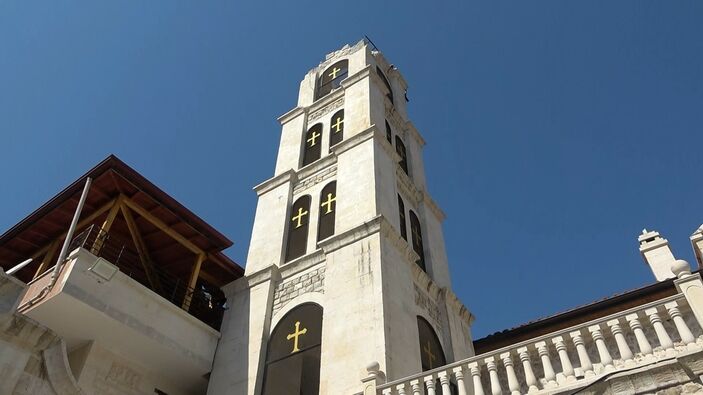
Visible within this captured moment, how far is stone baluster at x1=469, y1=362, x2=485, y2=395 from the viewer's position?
337 inches

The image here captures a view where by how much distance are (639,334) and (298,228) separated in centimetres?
1140

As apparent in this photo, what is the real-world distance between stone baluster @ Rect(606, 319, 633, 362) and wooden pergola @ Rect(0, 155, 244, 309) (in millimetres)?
11271

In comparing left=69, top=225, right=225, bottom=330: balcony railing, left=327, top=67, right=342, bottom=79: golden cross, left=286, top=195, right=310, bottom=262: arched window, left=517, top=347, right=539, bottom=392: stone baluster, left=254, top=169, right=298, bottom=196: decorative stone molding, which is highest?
left=327, top=67, right=342, bottom=79: golden cross

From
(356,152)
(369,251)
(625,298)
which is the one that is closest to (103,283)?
(369,251)

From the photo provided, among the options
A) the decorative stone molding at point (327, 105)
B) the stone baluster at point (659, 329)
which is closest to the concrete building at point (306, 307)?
the stone baluster at point (659, 329)

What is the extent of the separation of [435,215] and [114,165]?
11239 mm

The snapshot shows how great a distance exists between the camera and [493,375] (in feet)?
28.0

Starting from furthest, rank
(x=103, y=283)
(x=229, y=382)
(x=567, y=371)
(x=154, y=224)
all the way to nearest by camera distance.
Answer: (x=154, y=224) → (x=229, y=382) → (x=103, y=283) → (x=567, y=371)

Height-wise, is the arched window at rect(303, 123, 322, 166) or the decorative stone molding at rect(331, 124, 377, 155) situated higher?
the arched window at rect(303, 123, 322, 166)

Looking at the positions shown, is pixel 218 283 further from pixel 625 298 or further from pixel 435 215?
pixel 625 298

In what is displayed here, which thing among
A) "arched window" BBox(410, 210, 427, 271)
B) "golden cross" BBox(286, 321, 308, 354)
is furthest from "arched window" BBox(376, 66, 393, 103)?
"golden cross" BBox(286, 321, 308, 354)

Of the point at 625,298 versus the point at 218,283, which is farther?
the point at 218,283

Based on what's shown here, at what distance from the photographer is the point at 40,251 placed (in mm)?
16516

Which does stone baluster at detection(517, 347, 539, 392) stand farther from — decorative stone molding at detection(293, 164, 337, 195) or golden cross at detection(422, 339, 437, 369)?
decorative stone molding at detection(293, 164, 337, 195)
